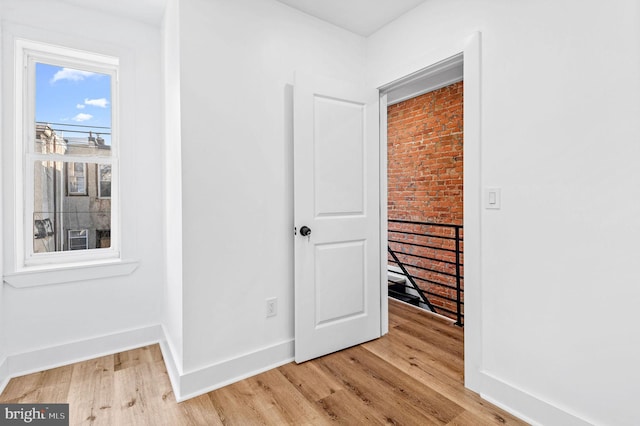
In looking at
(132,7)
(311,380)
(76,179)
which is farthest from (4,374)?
(132,7)

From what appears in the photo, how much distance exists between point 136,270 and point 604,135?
3082mm

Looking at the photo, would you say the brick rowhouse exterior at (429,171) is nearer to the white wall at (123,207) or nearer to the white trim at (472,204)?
the white trim at (472,204)

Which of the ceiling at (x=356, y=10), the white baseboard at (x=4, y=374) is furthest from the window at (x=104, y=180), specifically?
the ceiling at (x=356, y=10)

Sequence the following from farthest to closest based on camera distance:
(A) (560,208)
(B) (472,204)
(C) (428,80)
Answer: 1. (C) (428,80)
2. (B) (472,204)
3. (A) (560,208)

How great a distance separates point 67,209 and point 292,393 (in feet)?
7.06

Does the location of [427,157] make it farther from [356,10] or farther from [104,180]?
[104,180]

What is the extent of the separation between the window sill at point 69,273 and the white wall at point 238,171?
3.07 feet

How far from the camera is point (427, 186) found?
4.26 metres

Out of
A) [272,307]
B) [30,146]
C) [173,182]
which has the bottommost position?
[272,307]

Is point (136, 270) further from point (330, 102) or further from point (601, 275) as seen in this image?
point (601, 275)

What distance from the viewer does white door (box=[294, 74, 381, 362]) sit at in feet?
7.30

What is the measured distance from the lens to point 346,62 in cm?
254

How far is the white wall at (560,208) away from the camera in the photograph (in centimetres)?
134

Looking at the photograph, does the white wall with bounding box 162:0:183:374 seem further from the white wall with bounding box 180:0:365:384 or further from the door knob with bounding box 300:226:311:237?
the door knob with bounding box 300:226:311:237
